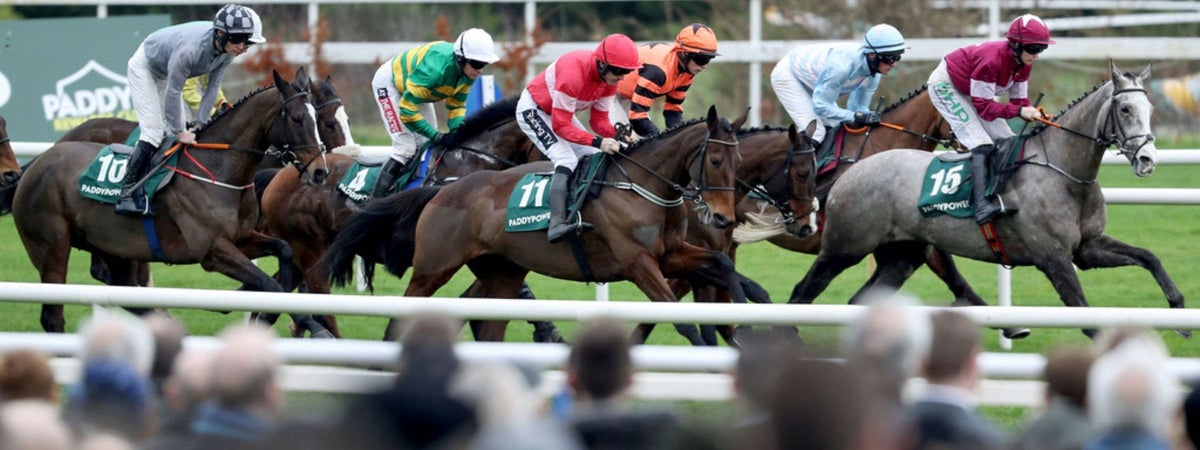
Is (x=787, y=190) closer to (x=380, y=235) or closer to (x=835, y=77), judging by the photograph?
(x=835, y=77)

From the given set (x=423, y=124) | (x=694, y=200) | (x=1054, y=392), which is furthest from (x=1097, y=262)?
(x=1054, y=392)

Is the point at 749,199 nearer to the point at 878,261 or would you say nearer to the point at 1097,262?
the point at 878,261

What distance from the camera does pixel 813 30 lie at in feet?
59.2

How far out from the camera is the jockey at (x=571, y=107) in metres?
7.42

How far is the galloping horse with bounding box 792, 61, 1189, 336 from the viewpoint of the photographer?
A: 7395 mm

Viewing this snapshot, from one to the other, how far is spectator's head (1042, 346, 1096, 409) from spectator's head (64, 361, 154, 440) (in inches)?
67.6

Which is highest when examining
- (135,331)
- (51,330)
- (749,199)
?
(135,331)

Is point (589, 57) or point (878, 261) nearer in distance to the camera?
point (589, 57)

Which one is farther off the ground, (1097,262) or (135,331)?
(135,331)

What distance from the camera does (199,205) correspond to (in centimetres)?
813

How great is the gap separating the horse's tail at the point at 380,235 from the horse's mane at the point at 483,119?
0.82 m

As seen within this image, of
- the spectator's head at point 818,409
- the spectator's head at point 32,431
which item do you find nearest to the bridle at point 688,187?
the spectator's head at point 818,409

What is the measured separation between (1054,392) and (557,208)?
4204 millimetres

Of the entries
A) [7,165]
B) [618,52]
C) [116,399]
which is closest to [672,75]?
[618,52]
